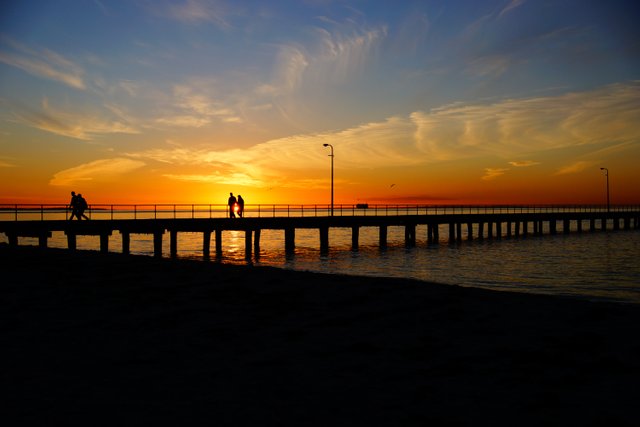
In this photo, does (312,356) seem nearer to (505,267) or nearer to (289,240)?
(505,267)

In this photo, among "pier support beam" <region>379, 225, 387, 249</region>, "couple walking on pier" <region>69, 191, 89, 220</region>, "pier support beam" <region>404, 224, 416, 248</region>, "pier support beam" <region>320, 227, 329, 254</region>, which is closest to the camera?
"couple walking on pier" <region>69, 191, 89, 220</region>

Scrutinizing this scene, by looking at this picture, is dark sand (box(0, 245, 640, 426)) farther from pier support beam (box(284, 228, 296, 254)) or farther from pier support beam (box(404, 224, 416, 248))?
pier support beam (box(404, 224, 416, 248))

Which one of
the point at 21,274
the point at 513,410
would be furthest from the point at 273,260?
the point at 513,410

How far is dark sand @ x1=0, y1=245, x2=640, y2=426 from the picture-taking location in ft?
16.1

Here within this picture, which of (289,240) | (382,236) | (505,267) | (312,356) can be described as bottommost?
(505,267)

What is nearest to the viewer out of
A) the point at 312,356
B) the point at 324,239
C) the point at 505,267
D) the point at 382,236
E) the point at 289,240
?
the point at 312,356

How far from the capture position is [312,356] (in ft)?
21.7

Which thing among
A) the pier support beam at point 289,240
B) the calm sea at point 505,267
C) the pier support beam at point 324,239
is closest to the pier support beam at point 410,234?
the calm sea at point 505,267

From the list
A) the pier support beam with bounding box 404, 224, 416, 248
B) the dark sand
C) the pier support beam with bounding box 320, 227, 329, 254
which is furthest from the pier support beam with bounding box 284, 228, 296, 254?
the dark sand

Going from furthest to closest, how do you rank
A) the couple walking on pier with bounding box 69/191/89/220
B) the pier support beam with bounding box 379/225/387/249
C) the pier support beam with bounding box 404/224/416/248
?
1. the pier support beam with bounding box 404/224/416/248
2. the pier support beam with bounding box 379/225/387/249
3. the couple walking on pier with bounding box 69/191/89/220

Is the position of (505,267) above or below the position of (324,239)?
below

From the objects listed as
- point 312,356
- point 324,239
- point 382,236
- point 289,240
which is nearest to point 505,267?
point 324,239

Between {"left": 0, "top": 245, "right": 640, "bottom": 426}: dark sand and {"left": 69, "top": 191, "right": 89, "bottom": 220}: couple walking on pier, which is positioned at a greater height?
{"left": 69, "top": 191, "right": 89, "bottom": 220}: couple walking on pier

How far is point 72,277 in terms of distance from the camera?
12344 millimetres
